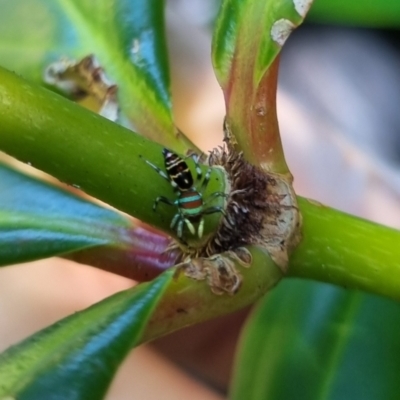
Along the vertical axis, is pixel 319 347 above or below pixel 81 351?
above

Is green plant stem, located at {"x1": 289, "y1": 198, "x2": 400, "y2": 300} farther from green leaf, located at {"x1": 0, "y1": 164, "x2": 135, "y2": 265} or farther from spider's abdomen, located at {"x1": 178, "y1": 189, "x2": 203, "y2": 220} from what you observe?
green leaf, located at {"x1": 0, "y1": 164, "x2": 135, "y2": 265}

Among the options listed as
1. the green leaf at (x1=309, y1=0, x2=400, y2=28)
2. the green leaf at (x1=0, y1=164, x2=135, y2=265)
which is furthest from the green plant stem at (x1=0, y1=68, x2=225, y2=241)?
the green leaf at (x1=309, y1=0, x2=400, y2=28)

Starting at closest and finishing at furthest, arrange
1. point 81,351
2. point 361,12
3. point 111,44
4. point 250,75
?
point 81,351 < point 250,75 < point 111,44 < point 361,12

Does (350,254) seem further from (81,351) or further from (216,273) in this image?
(81,351)

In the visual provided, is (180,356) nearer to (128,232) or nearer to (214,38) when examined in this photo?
(128,232)

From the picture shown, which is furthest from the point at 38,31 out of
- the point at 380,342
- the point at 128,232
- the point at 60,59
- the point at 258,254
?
the point at 380,342

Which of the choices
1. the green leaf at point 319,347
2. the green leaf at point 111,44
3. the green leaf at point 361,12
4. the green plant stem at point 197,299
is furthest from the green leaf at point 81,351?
the green leaf at point 361,12

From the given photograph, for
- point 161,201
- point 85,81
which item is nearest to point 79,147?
point 161,201
